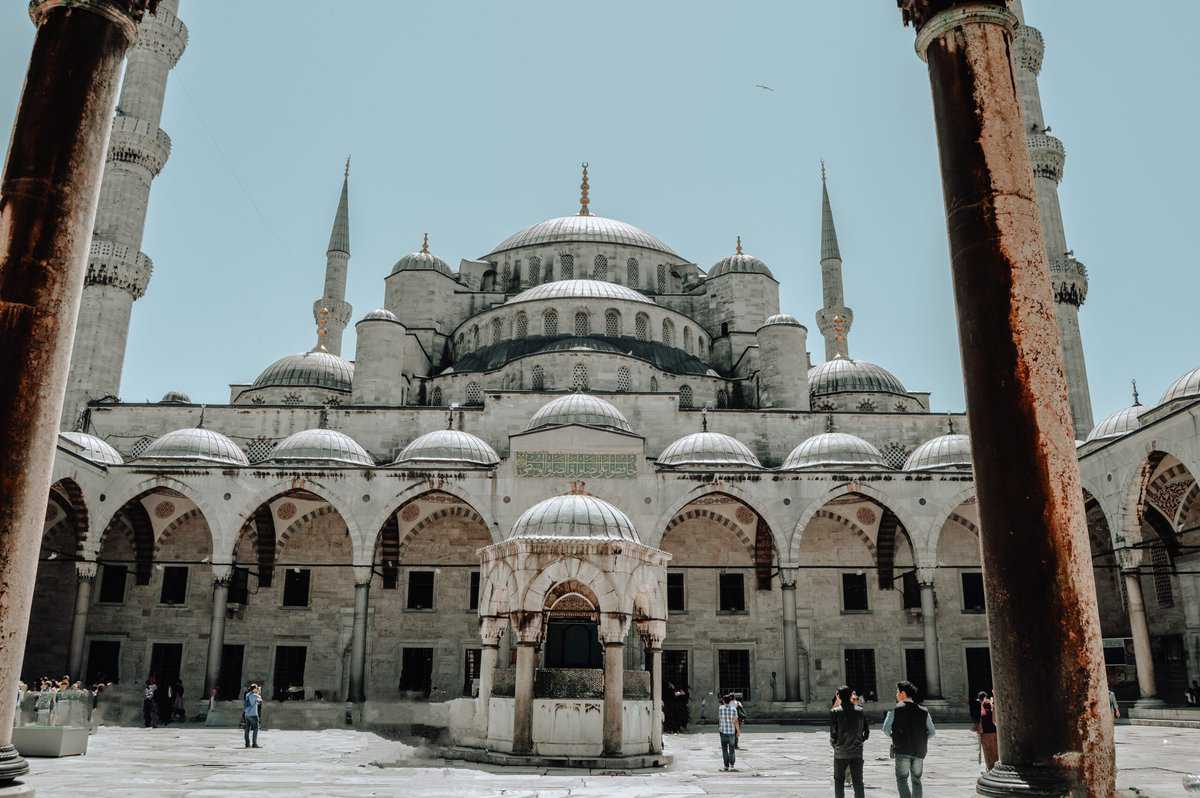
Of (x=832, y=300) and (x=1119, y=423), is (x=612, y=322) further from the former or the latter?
(x=1119, y=423)

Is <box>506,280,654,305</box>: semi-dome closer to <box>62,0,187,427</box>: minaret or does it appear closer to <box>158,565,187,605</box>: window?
<box>62,0,187,427</box>: minaret

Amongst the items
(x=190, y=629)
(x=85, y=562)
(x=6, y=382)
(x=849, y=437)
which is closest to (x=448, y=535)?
(x=190, y=629)

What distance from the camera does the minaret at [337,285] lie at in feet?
98.7

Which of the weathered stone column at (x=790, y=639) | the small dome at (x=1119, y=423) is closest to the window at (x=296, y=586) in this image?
the weathered stone column at (x=790, y=639)

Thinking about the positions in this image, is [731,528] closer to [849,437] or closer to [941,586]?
[849,437]

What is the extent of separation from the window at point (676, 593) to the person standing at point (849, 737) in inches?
598

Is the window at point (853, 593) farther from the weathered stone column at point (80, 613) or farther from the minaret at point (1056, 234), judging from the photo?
the weathered stone column at point (80, 613)

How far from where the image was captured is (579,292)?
87.7 feet

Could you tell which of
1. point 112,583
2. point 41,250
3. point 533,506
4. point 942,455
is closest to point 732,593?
point 942,455

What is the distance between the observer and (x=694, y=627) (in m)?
20.9

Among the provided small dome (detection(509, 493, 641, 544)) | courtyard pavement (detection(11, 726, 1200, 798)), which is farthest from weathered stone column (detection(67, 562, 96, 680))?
small dome (detection(509, 493, 641, 544))

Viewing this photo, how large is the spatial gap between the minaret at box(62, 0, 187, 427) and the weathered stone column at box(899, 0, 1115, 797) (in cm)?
2263

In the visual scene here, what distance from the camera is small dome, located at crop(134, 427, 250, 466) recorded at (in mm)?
19797

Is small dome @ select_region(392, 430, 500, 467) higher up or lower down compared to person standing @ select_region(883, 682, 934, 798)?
higher up
